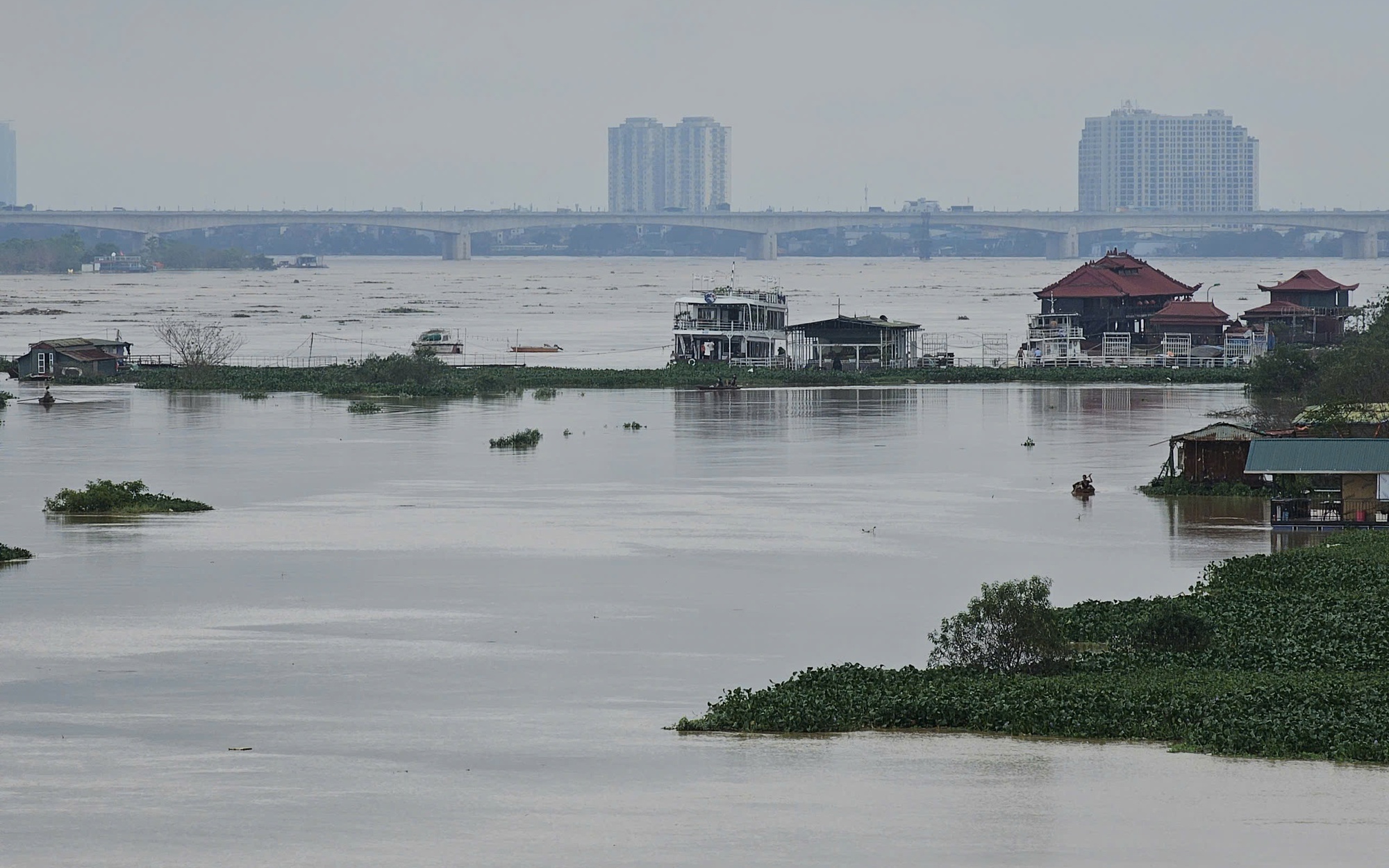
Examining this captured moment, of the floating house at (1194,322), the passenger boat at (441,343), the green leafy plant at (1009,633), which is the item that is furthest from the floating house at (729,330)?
the green leafy plant at (1009,633)

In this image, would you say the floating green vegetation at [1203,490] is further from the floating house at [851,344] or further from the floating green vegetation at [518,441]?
the floating house at [851,344]

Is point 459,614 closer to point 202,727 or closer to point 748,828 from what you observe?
point 202,727

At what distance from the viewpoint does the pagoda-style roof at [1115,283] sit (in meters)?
68.6

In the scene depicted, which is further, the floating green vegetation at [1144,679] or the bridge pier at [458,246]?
the bridge pier at [458,246]

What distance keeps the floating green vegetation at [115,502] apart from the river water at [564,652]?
0.63 m

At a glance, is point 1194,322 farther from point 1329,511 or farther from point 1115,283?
point 1329,511

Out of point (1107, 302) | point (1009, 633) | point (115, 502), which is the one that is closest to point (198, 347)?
point (115, 502)

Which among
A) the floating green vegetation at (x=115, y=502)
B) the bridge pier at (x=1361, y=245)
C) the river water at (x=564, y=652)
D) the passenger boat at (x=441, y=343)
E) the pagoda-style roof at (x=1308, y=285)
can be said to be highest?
the bridge pier at (x=1361, y=245)

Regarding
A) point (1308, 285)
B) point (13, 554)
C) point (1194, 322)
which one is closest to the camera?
point (13, 554)

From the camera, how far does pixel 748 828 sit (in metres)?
13.6

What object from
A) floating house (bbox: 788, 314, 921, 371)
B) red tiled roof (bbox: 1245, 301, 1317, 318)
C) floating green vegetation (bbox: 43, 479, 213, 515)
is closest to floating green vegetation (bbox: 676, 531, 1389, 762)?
floating green vegetation (bbox: 43, 479, 213, 515)

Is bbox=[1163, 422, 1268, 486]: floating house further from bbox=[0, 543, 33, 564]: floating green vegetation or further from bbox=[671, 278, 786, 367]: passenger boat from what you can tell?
bbox=[671, 278, 786, 367]: passenger boat

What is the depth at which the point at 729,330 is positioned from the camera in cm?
6381

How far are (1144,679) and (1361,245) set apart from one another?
553 feet
